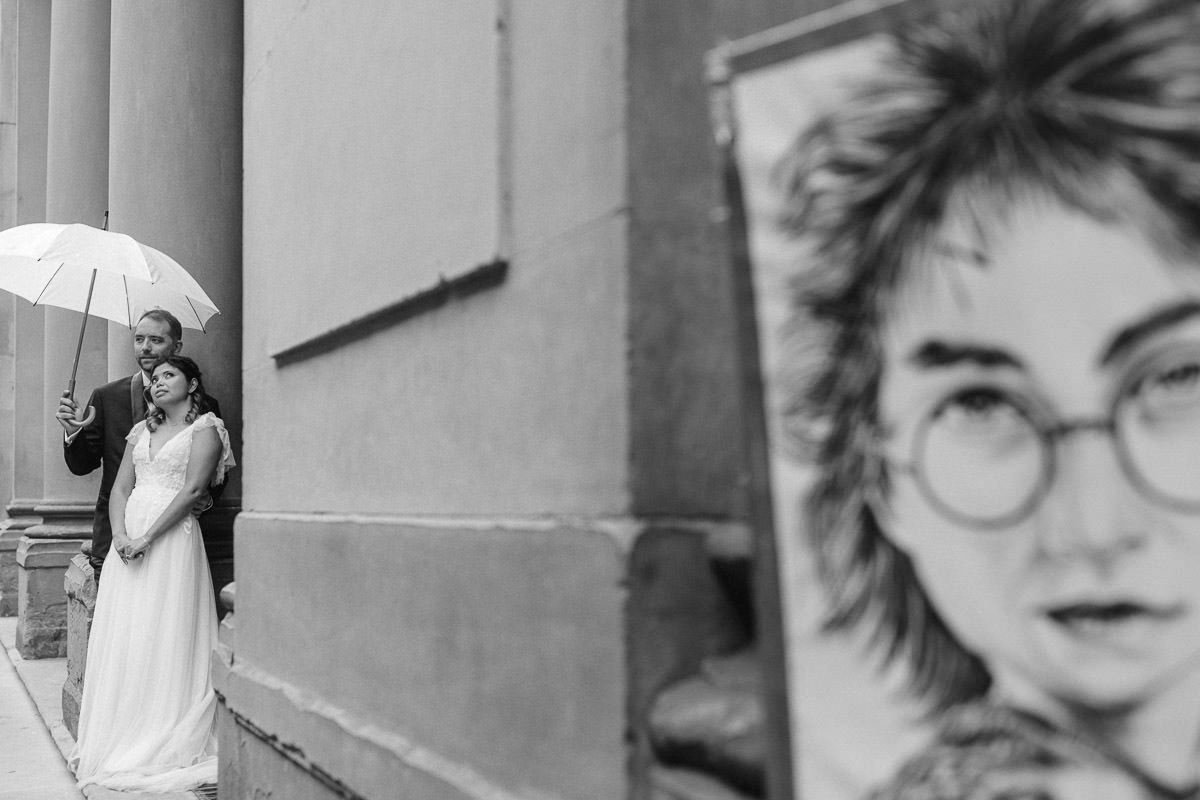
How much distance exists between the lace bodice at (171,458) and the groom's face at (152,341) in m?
0.39

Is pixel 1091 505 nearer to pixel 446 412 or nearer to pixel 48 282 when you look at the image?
pixel 446 412

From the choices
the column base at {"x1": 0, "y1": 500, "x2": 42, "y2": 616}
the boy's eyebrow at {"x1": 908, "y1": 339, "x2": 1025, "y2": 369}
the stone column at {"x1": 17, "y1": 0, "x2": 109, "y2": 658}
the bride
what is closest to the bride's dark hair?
the bride

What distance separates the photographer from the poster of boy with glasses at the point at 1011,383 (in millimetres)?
1529

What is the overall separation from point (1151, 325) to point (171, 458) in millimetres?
6029

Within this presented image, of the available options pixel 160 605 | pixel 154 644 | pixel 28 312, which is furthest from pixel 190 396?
pixel 28 312

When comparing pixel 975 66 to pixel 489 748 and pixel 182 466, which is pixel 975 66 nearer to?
pixel 489 748

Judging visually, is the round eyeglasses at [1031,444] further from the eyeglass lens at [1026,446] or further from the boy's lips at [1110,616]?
the boy's lips at [1110,616]

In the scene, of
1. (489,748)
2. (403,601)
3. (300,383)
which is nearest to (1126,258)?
(489,748)

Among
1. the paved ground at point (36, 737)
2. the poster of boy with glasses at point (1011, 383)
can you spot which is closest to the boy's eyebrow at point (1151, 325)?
the poster of boy with glasses at point (1011, 383)

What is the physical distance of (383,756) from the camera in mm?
3371

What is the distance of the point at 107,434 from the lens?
24.6ft

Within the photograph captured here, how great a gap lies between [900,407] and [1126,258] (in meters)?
0.35

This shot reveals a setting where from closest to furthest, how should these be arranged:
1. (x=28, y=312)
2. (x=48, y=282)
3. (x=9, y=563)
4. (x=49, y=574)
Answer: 1. (x=48, y=282)
2. (x=49, y=574)
3. (x=9, y=563)
4. (x=28, y=312)

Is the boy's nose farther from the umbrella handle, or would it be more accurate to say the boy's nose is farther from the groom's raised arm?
the groom's raised arm
